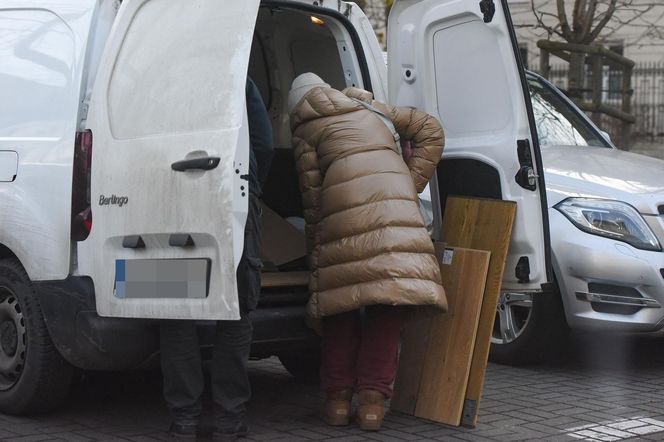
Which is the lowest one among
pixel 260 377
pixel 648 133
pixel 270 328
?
pixel 260 377

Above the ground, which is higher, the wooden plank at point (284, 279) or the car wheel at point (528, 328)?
the wooden plank at point (284, 279)

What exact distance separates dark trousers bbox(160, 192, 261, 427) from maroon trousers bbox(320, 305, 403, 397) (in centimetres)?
51

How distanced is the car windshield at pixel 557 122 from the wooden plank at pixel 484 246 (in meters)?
2.12

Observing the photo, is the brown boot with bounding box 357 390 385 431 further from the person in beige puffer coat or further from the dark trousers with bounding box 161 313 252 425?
the dark trousers with bounding box 161 313 252 425

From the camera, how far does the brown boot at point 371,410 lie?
5.32m

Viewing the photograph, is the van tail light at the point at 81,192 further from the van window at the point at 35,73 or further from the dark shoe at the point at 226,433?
the dark shoe at the point at 226,433

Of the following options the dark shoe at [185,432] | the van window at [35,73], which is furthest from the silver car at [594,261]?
the van window at [35,73]

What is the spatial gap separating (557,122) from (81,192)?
3921mm

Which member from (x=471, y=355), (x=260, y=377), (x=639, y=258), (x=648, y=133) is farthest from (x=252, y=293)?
(x=648, y=133)

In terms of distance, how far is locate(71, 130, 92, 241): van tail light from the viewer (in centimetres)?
504

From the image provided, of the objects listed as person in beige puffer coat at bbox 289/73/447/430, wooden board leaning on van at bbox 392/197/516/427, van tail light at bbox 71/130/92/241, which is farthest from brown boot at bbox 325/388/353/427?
van tail light at bbox 71/130/92/241

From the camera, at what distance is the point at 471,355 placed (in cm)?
545

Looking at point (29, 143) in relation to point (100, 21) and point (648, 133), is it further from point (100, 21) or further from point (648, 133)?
point (648, 133)

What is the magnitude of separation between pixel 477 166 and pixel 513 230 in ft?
1.35
